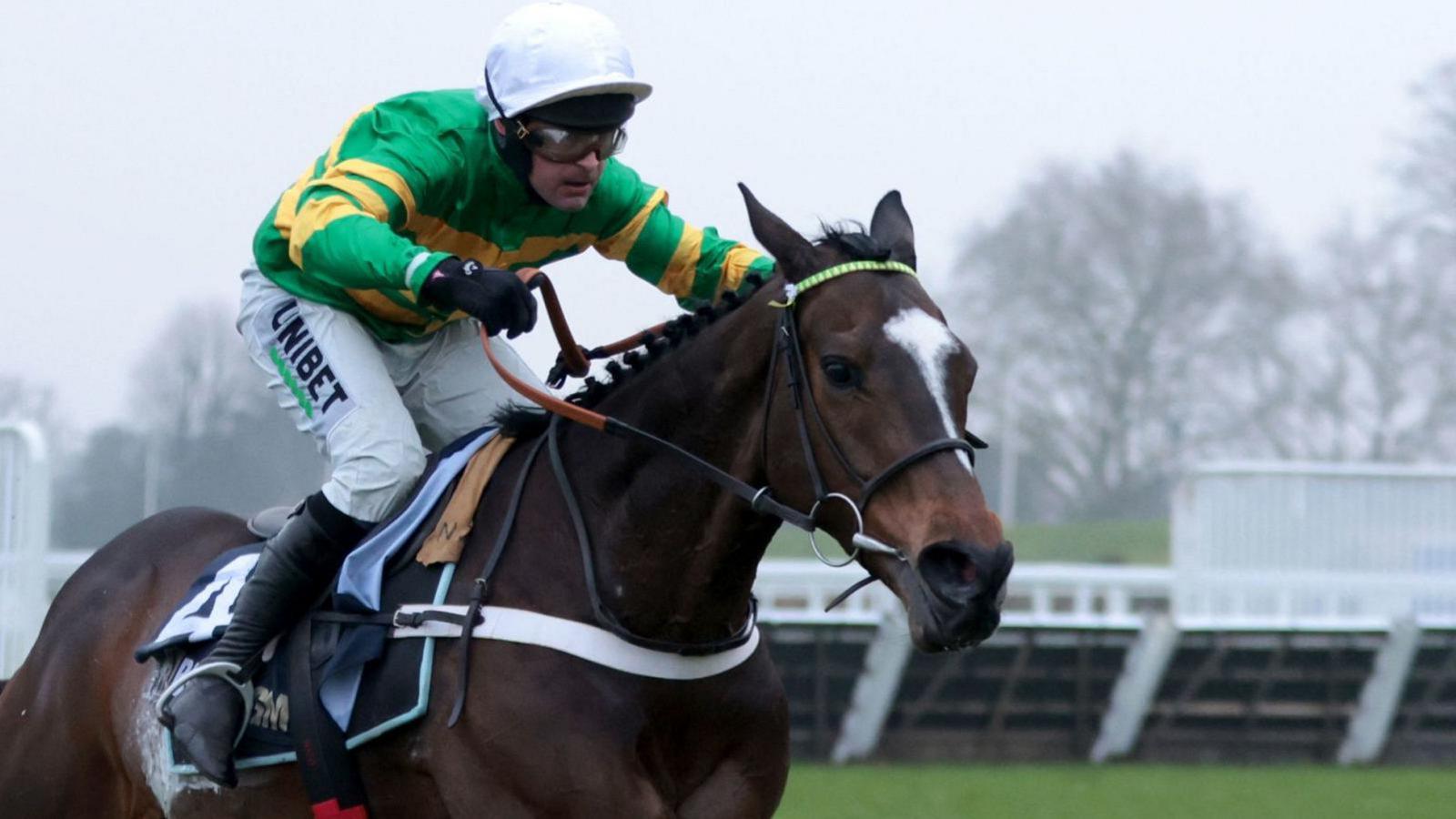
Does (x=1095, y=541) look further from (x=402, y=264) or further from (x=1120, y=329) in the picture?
(x=402, y=264)

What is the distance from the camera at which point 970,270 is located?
1166 inches

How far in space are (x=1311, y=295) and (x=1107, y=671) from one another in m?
19.2

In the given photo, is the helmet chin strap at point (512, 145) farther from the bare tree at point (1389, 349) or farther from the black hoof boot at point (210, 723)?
the bare tree at point (1389, 349)

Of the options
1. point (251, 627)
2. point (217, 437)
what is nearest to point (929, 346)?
point (251, 627)

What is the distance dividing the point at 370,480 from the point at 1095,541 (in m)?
20.8

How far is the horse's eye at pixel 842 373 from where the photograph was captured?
339 centimetres

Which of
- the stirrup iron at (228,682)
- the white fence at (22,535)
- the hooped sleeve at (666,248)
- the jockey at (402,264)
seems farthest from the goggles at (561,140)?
the white fence at (22,535)

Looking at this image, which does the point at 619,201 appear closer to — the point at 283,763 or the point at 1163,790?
the point at 283,763

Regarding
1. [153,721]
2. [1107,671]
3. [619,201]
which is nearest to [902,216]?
[619,201]

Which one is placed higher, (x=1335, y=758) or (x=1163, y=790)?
(x=1163, y=790)

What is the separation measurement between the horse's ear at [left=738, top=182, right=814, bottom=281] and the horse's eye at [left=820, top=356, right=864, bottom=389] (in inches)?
9.2

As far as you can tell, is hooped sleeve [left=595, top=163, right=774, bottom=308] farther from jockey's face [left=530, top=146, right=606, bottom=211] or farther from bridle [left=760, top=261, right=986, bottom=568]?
bridle [left=760, top=261, right=986, bottom=568]

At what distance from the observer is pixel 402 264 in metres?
3.75

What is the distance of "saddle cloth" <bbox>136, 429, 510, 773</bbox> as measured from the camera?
3.85m
